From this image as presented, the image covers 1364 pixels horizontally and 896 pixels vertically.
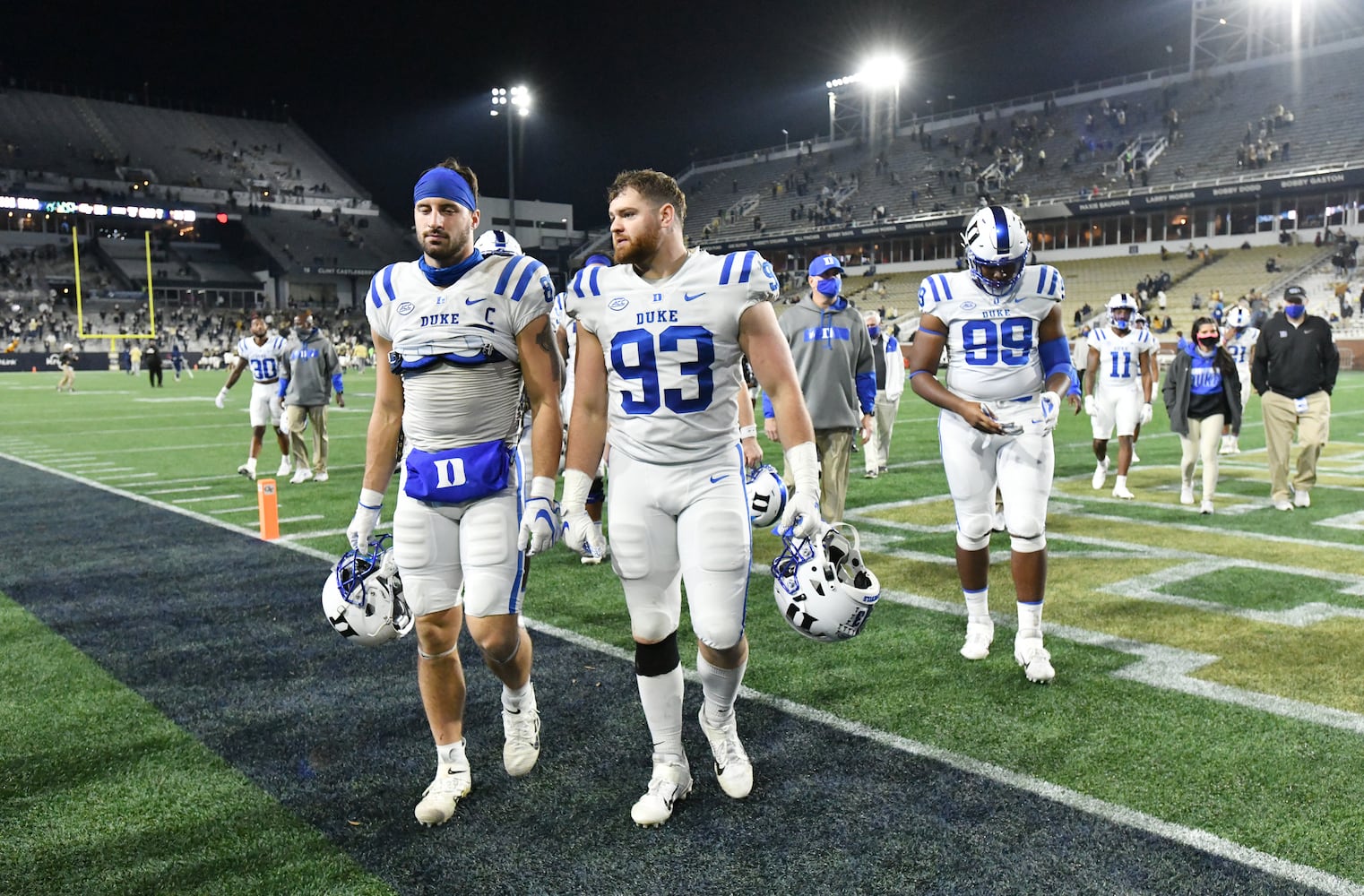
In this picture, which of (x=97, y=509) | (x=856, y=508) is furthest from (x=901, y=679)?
(x=97, y=509)

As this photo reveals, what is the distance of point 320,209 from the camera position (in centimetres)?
7131

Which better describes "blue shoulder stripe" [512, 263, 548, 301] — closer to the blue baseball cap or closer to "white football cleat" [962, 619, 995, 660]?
"white football cleat" [962, 619, 995, 660]

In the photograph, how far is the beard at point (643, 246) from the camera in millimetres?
3311

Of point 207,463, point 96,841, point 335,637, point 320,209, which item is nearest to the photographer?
point 96,841

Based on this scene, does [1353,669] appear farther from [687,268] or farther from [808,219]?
[808,219]

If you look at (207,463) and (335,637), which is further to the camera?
(207,463)

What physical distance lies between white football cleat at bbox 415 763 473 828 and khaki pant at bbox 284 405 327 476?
8.59 meters

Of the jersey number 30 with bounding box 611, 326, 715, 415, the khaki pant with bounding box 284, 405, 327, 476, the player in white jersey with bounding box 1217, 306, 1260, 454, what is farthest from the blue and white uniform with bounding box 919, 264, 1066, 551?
the player in white jersey with bounding box 1217, 306, 1260, 454

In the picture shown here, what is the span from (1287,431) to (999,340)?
5.78m

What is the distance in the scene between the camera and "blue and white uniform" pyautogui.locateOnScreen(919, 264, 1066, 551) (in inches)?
191

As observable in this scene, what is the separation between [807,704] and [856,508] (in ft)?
17.4

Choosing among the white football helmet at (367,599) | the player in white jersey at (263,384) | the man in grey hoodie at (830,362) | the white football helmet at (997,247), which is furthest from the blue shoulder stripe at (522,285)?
the player in white jersey at (263,384)

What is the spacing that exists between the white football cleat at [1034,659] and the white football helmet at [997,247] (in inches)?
64.7

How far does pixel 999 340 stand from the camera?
4945mm
